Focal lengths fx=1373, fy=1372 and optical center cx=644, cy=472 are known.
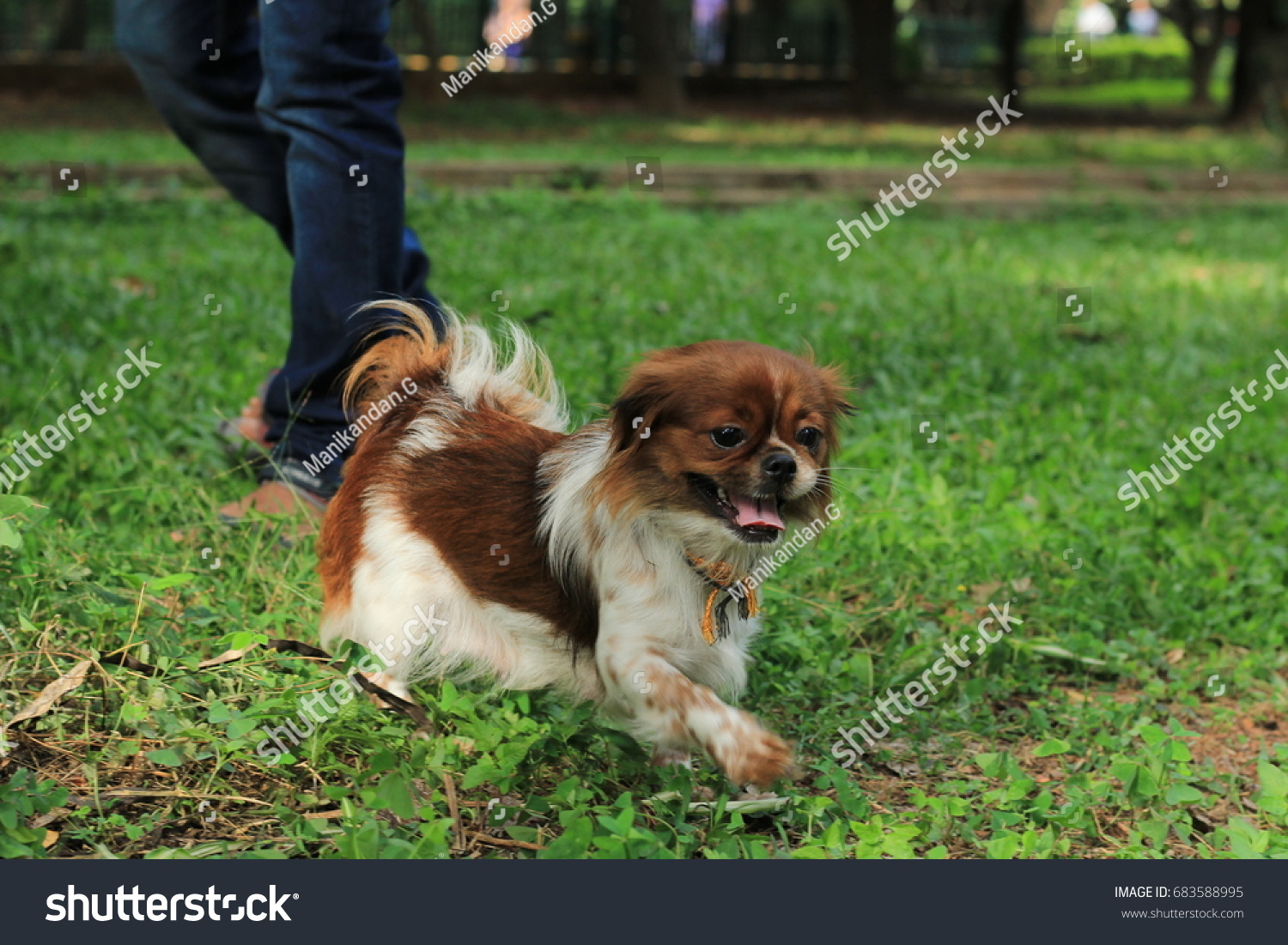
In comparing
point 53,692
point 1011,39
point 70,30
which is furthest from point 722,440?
point 1011,39

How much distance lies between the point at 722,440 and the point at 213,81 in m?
2.53

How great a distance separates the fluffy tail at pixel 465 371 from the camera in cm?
359

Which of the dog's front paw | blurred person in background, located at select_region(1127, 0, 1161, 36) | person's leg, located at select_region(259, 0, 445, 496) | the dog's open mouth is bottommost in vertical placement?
the dog's front paw

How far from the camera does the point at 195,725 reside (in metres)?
2.88

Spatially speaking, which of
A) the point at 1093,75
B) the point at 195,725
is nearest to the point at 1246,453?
the point at 195,725

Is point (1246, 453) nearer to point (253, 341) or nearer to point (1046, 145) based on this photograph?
point (253, 341)

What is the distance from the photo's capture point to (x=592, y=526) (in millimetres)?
3049

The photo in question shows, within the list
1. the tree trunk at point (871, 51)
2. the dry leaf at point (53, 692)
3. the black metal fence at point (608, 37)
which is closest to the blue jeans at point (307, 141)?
the dry leaf at point (53, 692)

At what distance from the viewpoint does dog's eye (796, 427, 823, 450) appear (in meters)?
2.88

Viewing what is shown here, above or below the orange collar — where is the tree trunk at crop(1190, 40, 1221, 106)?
above

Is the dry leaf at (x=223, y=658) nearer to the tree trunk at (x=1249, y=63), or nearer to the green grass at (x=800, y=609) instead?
the green grass at (x=800, y=609)

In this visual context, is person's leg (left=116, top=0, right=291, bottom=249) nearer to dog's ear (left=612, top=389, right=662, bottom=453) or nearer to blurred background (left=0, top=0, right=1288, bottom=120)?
dog's ear (left=612, top=389, right=662, bottom=453)

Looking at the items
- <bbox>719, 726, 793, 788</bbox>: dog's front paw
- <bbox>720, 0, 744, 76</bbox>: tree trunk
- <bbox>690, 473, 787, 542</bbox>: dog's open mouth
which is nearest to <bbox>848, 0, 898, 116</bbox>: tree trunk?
<bbox>720, 0, 744, 76</bbox>: tree trunk

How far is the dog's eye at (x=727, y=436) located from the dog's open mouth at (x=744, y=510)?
0.29 ft
